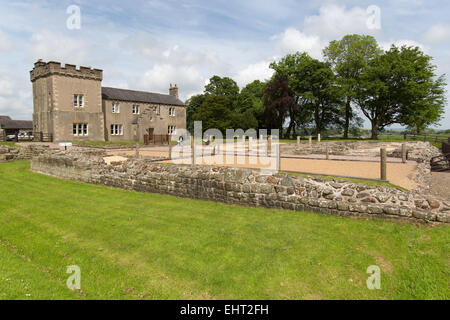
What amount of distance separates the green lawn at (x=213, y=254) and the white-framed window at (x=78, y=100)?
111 feet

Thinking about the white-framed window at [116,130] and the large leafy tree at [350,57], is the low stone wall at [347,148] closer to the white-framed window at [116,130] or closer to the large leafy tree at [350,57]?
the large leafy tree at [350,57]

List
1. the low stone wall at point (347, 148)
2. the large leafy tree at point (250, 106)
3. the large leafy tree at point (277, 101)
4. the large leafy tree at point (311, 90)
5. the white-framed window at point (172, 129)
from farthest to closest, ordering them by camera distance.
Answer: the large leafy tree at point (250, 106) → the large leafy tree at point (311, 90) → the white-framed window at point (172, 129) → the large leafy tree at point (277, 101) → the low stone wall at point (347, 148)

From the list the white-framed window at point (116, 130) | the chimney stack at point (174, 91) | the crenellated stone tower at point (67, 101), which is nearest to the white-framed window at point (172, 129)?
the white-framed window at point (116, 130)

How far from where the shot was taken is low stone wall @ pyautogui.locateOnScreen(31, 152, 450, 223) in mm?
6809

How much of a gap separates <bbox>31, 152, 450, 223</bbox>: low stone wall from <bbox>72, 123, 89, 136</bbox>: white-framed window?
96.8 ft

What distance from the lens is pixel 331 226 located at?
269 inches

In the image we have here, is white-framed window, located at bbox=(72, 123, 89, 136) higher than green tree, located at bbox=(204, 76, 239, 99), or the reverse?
green tree, located at bbox=(204, 76, 239, 99)

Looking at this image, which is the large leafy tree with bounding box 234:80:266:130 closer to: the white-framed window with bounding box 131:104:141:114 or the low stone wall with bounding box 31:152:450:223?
the white-framed window with bounding box 131:104:141:114

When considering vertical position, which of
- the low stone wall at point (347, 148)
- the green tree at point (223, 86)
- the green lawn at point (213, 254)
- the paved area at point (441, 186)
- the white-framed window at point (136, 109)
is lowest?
A: the green lawn at point (213, 254)

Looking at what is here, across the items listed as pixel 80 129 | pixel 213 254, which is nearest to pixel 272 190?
pixel 213 254

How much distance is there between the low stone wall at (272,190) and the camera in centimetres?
681

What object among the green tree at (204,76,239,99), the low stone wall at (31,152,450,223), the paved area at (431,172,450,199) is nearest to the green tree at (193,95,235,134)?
the green tree at (204,76,239,99)

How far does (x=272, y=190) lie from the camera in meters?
8.38

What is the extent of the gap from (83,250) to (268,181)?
5.18 metres
